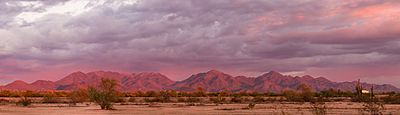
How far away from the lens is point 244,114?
38.7 meters

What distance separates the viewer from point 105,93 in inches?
2029

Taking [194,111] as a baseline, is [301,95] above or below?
above

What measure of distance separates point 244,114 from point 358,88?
18.1 meters

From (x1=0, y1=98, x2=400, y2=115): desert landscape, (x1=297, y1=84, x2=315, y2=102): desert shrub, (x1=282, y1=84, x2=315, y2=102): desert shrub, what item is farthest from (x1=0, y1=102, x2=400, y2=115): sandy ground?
(x1=282, y1=84, x2=315, y2=102): desert shrub

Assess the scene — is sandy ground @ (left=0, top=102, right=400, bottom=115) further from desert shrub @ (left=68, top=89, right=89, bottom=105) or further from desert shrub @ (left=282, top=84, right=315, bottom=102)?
desert shrub @ (left=282, top=84, right=315, bottom=102)

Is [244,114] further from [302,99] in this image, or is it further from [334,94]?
[334,94]

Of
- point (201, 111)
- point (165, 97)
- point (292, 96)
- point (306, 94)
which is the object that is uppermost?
point (165, 97)

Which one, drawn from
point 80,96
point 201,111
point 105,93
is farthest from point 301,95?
point 201,111

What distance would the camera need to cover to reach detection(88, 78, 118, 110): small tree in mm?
49844

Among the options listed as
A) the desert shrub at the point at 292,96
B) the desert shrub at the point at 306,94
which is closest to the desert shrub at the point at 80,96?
the desert shrub at the point at 292,96

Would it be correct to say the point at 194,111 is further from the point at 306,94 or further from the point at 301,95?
the point at 301,95

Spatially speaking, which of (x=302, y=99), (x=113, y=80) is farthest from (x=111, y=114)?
(x=302, y=99)

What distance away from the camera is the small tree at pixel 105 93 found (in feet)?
164

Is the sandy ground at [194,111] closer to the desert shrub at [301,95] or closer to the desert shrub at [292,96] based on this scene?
the desert shrub at [301,95]
